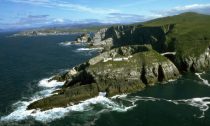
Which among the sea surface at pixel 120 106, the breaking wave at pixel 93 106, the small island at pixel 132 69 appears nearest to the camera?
the sea surface at pixel 120 106

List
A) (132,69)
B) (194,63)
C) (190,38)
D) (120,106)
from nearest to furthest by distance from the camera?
(120,106) → (132,69) → (194,63) → (190,38)

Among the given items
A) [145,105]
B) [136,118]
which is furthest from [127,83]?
[136,118]

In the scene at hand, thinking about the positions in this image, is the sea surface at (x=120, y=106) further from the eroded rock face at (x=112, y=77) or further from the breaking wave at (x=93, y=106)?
the eroded rock face at (x=112, y=77)

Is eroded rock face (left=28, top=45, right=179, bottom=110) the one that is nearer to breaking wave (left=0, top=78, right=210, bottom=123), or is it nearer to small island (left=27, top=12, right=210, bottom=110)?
small island (left=27, top=12, right=210, bottom=110)

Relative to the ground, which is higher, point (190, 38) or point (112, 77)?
point (190, 38)

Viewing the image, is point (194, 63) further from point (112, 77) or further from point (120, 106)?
point (120, 106)

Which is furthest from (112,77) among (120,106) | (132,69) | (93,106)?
(93,106)

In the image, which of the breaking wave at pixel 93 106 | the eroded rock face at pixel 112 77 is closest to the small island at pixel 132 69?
the eroded rock face at pixel 112 77

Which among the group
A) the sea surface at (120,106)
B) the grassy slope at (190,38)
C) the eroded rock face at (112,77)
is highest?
the grassy slope at (190,38)

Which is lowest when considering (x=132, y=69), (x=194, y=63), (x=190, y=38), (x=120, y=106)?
(x=120, y=106)
